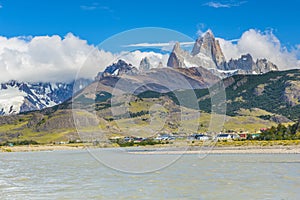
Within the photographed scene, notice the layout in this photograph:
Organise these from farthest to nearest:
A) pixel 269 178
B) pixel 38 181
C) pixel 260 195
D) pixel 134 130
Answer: pixel 38 181, pixel 269 178, pixel 134 130, pixel 260 195

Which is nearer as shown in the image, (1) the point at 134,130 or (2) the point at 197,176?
(1) the point at 134,130

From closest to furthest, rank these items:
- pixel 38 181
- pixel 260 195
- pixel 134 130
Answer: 1. pixel 260 195
2. pixel 134 130
3. pixel 38 181

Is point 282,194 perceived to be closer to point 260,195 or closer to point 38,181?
point 260,195

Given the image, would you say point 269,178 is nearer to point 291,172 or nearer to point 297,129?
point 291,172

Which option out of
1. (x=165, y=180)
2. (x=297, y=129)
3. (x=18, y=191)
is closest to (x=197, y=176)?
(x=165, y=180)

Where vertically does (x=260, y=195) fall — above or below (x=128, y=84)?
below

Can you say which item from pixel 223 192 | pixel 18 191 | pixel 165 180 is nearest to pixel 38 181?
pixel 18 191

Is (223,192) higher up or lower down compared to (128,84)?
lower down

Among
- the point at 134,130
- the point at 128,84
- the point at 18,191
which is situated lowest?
the point at 18,191

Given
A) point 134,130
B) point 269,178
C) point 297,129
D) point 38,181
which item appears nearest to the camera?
point 134,130
